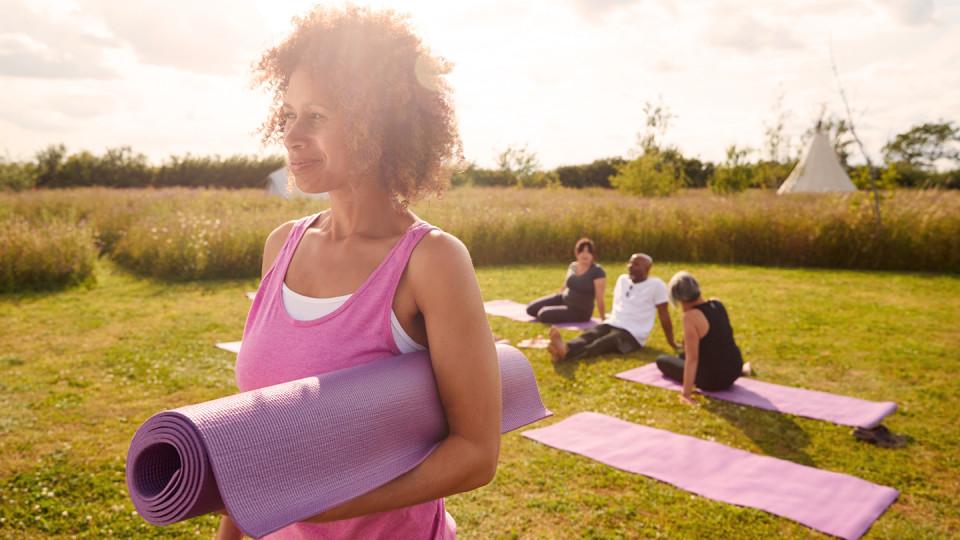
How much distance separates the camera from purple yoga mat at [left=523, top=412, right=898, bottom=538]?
3.70 meters

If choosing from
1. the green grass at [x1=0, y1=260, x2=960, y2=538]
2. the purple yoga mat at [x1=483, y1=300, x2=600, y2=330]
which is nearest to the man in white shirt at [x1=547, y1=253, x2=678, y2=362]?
the green grass at [x1=0, y1=260, x2=960, y2=538]

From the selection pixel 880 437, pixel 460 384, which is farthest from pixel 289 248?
pixel 880 437

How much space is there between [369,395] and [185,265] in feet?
40.2

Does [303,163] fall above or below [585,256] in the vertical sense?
above

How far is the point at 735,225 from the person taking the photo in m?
14.2

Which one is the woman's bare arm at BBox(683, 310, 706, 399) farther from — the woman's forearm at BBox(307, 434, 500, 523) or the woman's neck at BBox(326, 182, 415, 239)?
the woman's forearm at BBox(307, 434, 500, 523)

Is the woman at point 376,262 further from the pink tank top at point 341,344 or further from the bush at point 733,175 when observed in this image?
the bush at point 733,175

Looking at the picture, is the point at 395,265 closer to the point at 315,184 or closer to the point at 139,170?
the point at 315,184

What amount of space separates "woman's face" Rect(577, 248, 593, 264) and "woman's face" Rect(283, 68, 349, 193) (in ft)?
24.3

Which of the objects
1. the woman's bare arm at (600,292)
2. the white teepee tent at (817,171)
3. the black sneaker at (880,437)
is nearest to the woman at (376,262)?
the black sneaker at (880,437)

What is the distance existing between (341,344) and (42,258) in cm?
1209

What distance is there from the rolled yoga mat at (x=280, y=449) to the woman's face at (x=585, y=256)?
7641 mm

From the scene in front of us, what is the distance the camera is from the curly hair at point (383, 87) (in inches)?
47.1

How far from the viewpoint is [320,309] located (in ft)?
3.98
